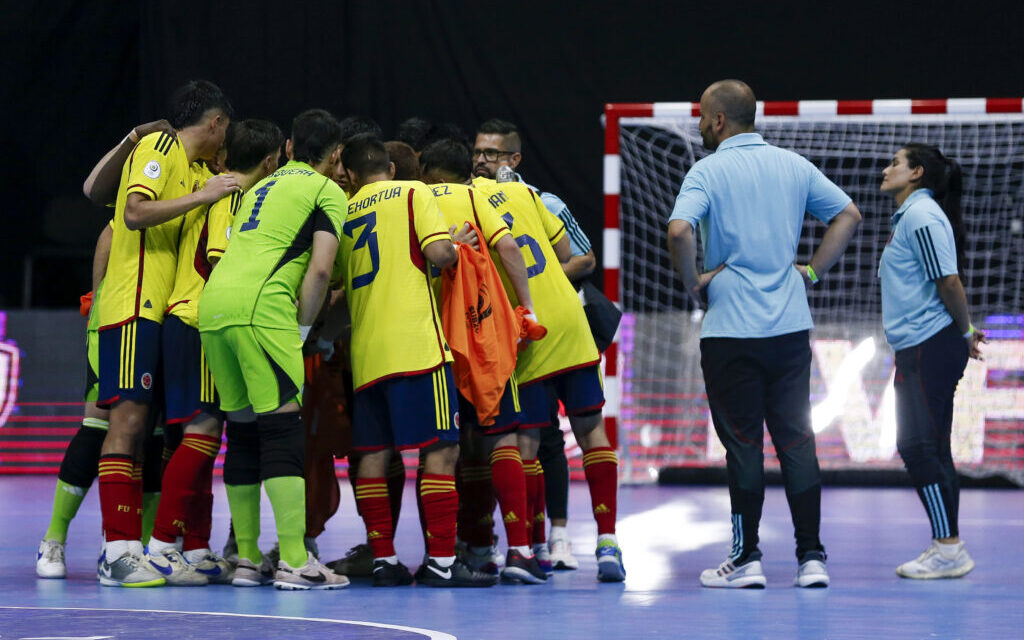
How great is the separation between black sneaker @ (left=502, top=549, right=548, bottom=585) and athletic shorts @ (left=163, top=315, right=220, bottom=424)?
1.27 metres

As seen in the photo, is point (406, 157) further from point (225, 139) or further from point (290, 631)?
point (290, 631)

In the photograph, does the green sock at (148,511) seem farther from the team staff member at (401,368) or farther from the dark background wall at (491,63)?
the dark background wall at (491,63)

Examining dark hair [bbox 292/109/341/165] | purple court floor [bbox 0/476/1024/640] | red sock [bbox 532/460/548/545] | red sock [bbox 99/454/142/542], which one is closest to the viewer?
purple court floor [bbox 0/476/1024/640]

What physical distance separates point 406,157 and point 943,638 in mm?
2929

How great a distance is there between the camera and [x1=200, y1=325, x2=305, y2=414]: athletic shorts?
16.5 ft

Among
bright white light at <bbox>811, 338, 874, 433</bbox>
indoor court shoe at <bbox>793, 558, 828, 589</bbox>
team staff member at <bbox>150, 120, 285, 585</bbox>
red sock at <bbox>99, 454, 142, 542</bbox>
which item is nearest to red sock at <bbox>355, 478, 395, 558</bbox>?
team staff member at <bbox>150, 120, 285, 585</bbox>

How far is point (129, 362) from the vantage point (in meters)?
5.30

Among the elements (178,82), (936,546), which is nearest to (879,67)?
(178,82)

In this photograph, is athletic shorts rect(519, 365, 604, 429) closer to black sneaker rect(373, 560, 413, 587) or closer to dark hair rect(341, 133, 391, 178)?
black sneaker rect(373, 560, 413, 587)

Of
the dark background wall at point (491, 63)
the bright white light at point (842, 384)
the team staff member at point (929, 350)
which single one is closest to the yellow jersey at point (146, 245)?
the team staff member at point (929, 350)

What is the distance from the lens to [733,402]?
5.29m

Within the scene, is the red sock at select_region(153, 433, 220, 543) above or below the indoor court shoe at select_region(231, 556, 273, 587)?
above

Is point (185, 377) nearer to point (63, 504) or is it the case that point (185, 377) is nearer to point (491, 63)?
point (63, 504)

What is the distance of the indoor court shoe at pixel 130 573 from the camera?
204 inches
